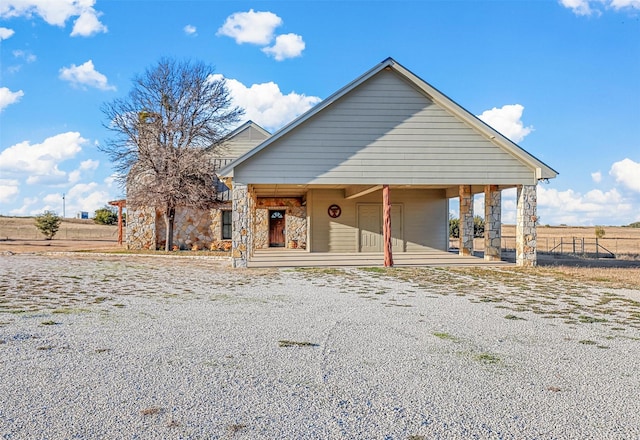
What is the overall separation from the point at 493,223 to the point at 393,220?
4.58 metres

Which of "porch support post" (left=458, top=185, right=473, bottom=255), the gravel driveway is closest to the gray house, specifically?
"porch support post" (left=458, top=185, right=473, bottom=255)

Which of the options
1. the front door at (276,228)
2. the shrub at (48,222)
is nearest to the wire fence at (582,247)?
the front door at (276,228)

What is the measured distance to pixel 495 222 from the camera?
17.0 meters

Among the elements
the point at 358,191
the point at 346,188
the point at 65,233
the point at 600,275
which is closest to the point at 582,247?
the point at 600,275

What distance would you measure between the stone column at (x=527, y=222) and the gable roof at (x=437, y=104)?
57cm

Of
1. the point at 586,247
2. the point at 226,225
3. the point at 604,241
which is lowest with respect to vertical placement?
the point at 586,247

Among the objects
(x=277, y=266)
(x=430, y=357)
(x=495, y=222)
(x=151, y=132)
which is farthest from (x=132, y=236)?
(x=430, y=357)

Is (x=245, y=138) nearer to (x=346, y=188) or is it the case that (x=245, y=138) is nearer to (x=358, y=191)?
(x=346, y=188)

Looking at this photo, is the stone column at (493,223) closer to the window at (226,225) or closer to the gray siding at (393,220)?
the gray siding at (393,220)

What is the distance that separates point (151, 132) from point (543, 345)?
19.5m

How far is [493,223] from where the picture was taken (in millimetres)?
17047

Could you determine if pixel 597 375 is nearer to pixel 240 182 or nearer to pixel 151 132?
pixel 240 182

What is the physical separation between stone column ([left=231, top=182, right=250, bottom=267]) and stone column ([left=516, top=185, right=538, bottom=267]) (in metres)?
8.30

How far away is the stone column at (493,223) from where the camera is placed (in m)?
17.0
